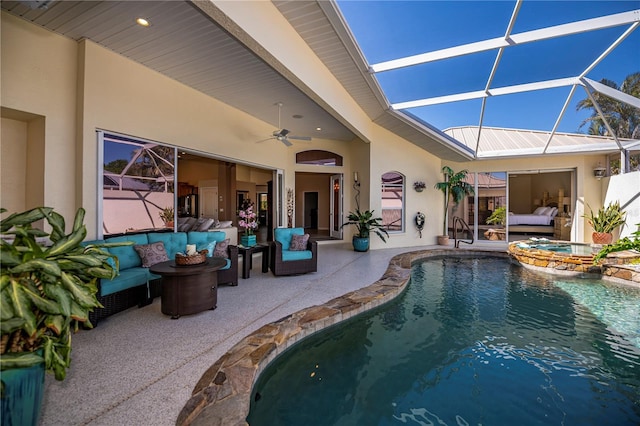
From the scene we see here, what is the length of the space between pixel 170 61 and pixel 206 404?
4.82 meters

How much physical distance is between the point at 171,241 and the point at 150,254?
1.93 ft

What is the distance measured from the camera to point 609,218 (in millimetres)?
7531

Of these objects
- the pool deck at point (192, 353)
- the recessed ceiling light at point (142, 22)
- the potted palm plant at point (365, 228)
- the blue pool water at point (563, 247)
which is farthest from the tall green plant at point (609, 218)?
the recessed ceiling light at point (142, 22)

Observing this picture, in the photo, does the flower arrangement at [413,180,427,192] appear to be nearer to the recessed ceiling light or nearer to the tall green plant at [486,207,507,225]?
the tall green plant at [486,207,507,225]

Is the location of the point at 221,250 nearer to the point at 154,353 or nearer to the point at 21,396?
the point at 154,353

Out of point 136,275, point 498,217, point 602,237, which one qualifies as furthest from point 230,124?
point 602,237

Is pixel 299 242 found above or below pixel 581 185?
below

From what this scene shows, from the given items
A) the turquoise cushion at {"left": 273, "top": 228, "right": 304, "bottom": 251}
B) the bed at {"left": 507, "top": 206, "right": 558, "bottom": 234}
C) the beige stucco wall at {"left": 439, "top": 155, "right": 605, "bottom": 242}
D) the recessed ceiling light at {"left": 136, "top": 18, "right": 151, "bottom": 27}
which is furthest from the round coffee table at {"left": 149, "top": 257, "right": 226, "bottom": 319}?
the bed at {"left": 507, "top": 206, "right": 558, "bottom": 234}

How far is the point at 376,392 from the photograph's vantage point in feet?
7.71

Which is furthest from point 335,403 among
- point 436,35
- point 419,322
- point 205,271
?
point 436,35

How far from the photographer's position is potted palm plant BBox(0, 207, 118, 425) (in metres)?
1.16

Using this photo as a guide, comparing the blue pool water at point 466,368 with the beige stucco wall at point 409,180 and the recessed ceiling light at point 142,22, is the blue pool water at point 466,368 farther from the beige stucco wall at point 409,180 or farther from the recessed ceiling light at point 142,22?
the beige stucco wall at point 409,180

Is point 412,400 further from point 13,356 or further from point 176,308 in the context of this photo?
point 176,308

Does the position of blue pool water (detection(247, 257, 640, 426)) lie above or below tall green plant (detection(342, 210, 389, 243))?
below
